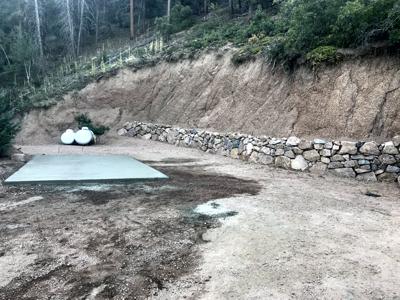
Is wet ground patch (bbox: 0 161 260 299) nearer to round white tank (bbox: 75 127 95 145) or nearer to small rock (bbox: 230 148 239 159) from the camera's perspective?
small rock (bbox: 230 148 239 159)

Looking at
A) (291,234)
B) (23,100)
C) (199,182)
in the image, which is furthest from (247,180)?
(23,100)

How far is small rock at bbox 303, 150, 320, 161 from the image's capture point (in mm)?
9289

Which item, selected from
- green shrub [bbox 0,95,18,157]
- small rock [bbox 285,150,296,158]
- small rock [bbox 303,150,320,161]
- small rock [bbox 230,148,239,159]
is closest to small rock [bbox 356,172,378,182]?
small rock [bbox 303,150,320,161]

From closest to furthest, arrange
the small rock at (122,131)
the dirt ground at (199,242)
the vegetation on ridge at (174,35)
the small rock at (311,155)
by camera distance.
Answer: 1. the dirt ground at (199,242)
2. the small rock at (311,155)
3. the vegetation on ridge at (174,35)
4. the small rock at (122,131)

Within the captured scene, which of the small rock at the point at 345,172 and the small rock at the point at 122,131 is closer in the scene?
the small rock at the point at 345,172

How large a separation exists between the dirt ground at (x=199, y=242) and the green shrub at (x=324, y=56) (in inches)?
181

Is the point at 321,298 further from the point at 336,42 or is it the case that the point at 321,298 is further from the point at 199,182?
the point at 336,42

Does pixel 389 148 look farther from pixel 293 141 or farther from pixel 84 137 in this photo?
pixel 84 137

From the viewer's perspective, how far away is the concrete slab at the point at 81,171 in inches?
312

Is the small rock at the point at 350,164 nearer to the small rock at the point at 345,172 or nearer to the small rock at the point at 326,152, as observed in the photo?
the small rock at the point at 345,172

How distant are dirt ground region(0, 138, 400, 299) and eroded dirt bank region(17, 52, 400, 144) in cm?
274

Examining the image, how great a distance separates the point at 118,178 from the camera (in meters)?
8.05

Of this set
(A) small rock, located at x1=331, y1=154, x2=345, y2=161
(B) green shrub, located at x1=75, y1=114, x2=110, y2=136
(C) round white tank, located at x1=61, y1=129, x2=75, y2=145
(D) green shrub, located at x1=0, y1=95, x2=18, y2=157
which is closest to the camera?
(A) small rock, located at x1=331, y1=154, x2=345, y2=161

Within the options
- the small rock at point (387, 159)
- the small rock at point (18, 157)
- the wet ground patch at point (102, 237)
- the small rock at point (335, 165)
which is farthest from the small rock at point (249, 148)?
the small rock at point (18, 157)
